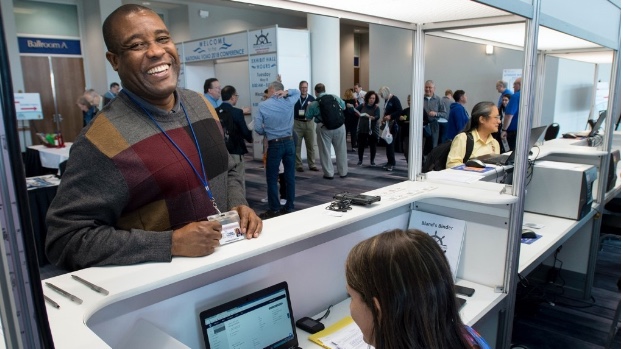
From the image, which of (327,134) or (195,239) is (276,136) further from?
(195,239)

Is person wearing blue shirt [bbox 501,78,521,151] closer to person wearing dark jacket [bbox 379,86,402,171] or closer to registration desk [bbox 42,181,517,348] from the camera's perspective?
person wearing dark jacket [bbox 379,86,402,171]

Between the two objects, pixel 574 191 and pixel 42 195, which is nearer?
pixel 574 191

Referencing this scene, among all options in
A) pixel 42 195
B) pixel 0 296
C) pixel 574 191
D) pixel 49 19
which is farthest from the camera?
pixel 49 19

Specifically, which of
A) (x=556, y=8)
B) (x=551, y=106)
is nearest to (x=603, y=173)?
(x=556, y=8)

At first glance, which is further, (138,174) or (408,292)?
(138,174)

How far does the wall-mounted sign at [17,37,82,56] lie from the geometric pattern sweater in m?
9.88

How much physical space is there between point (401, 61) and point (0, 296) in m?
10.5

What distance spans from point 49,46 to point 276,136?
7.26m

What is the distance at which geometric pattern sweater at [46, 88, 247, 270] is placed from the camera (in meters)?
1.07

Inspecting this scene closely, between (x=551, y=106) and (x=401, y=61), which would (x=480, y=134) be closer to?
(x=551, y=106)

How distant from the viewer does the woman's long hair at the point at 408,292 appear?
95 cm

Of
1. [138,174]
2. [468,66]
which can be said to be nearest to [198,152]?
[138,174]

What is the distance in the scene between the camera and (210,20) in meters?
11.4

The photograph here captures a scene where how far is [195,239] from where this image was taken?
3.79 feet
